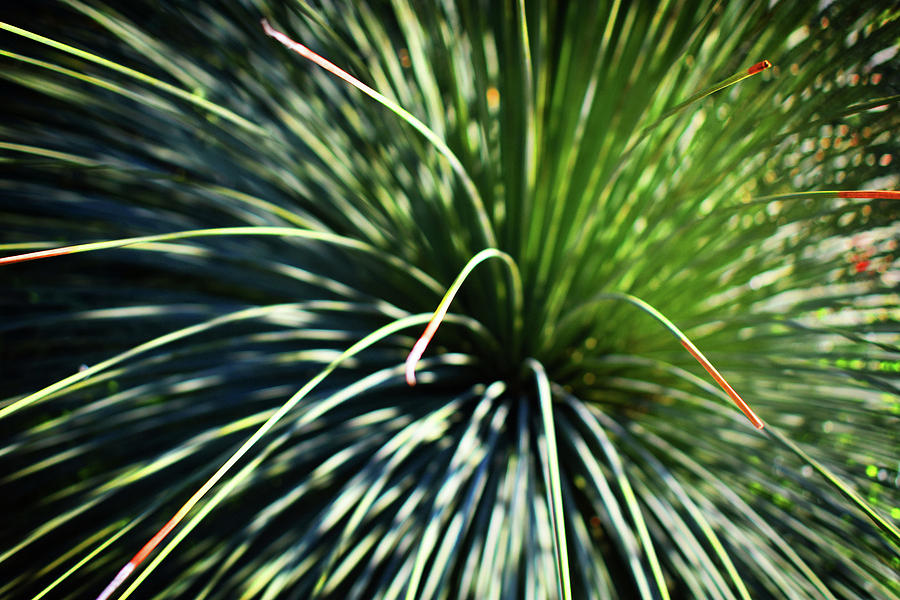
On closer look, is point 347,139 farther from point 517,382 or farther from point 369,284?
point 517,382

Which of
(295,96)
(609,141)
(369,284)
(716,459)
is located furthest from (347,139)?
(716,459)

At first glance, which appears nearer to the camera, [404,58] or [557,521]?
[557,521]

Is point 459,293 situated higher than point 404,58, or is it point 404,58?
point 404,58

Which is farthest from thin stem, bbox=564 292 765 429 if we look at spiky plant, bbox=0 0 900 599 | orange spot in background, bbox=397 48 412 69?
orange spot in background, bbox=397 48 412 69

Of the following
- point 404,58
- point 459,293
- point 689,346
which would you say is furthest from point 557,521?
point 404,58

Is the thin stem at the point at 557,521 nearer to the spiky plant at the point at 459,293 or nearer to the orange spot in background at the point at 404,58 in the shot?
the spiky plant at the point at 459,293

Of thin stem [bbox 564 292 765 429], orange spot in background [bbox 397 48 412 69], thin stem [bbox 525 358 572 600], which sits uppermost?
orange spot in background [bbox 397 48 412 69]

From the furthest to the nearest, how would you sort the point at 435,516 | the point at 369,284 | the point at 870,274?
1. the point at 369,284
2. the point at 870,274
3. the point at 435,516

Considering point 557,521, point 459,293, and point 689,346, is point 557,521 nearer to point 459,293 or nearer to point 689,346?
point 689,346

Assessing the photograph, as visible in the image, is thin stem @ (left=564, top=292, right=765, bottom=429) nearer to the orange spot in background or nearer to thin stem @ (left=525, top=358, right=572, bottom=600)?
thin stem @ (left=525, top=358, right=572, bottom=600)
